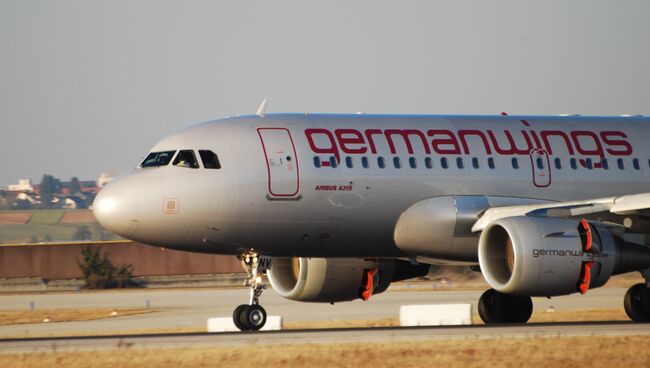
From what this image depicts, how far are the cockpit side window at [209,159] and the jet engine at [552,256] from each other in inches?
236

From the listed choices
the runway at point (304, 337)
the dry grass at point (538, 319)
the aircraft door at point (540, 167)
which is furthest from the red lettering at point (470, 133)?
the dry grass at point (538, 319)

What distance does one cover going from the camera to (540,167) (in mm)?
31250

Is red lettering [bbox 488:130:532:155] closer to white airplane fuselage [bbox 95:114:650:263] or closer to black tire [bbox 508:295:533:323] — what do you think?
white airplane fuselage [bbox 95:114:650:263]

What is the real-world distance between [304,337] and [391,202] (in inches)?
214

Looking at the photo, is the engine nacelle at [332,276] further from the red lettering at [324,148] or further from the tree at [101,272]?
the tree at [101,272]

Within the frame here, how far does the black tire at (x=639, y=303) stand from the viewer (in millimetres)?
29875

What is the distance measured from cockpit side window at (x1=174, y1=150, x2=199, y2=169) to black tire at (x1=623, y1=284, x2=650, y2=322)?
10458 mm

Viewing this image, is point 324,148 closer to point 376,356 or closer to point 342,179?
point 342,179

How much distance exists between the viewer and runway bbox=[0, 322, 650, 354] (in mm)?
24062

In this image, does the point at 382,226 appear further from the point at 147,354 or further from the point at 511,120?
the point at 147,354

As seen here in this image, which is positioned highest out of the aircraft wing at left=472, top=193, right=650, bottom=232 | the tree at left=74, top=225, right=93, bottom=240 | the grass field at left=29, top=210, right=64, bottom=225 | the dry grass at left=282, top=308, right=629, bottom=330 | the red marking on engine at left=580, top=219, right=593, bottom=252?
the grass field at left=29, top=210, right=64, bottom=225

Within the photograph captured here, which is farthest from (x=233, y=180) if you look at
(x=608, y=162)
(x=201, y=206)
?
(x=608, y=162)

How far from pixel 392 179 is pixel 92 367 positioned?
10.1 meters

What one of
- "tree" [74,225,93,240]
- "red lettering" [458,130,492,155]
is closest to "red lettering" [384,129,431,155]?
"red lettering" [458,130,492,155]
